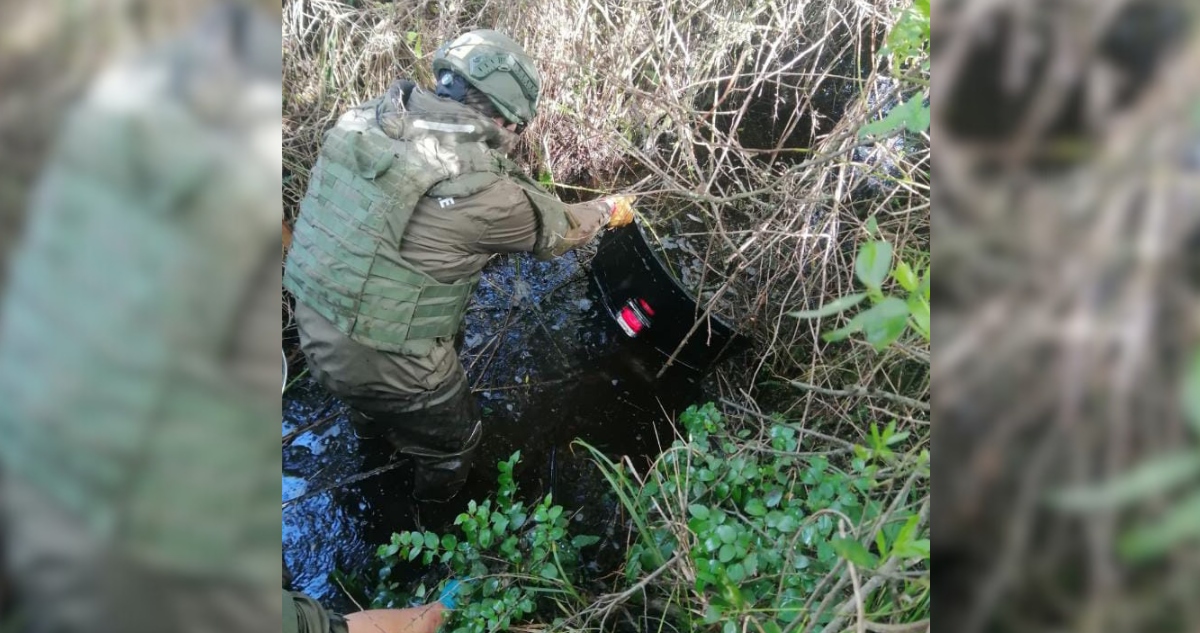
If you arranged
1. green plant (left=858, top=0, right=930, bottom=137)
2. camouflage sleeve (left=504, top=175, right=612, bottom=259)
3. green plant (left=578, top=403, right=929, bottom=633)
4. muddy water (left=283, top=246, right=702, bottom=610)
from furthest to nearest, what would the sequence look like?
muddy water (left=283, top=246, right=702, bottom=610) → camouflage sleeve (left=504, top=175, right=612, bottom=259) → green plant (left=578, top=403, right=929, bottom=633) → green plant (left=858, top=0, right=930, bottom=137)

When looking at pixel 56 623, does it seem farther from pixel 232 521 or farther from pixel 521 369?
pixel 521 369

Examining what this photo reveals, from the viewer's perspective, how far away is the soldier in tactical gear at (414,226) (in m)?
2.47

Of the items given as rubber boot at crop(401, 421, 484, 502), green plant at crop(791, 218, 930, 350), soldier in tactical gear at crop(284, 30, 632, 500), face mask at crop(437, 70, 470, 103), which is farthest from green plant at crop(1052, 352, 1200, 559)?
rubber boot at crop(401, 421, 484, 502)

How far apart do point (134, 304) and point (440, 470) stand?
2734 millimetres

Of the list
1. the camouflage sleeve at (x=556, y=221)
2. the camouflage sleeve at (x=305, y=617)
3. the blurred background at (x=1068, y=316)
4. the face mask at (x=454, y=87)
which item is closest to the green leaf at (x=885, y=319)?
the blurred background at (x=1068, y=316)

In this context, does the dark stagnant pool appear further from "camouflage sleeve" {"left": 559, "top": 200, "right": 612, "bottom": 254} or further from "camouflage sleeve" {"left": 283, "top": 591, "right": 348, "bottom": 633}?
"camouflage sleeve" {"left": 283, "top": 591, "right": 348, "bottom": 633}

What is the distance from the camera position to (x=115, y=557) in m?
0.35

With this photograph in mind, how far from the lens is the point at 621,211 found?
10.4 feet

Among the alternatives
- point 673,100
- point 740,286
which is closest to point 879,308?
point 740,286

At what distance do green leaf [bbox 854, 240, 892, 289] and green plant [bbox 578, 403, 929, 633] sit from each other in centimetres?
60

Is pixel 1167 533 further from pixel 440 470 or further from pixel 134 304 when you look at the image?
pixel 440 470

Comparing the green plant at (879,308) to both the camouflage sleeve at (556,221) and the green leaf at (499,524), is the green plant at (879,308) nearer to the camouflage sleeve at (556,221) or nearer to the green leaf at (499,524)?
the green leaf at (499,524)

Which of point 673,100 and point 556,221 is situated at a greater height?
point 673,100

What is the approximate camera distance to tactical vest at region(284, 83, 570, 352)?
2.45 m
